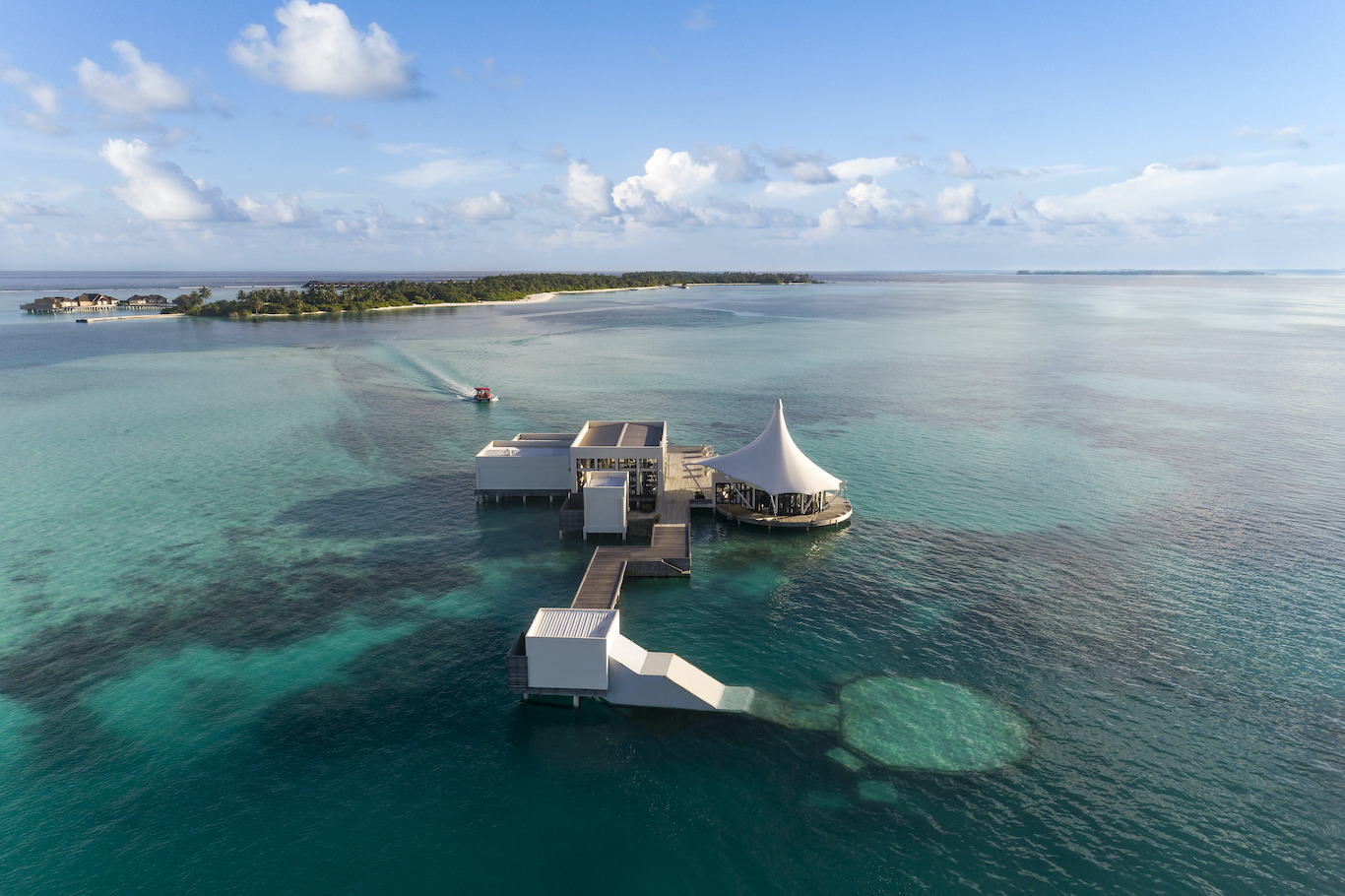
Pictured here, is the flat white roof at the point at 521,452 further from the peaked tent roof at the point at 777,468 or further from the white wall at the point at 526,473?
the peaked tent roof at the point at 777,468

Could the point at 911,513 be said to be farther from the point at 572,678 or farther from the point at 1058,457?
the point at 572,678

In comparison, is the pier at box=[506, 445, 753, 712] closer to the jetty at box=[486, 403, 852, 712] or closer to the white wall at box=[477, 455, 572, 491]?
the jetty at box=[486, 403, 852, 712]

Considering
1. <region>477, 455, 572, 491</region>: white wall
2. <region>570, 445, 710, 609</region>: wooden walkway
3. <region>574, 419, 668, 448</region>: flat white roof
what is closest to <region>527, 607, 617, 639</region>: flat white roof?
<region>570, 445, 710, 609</region>: wooden walkway

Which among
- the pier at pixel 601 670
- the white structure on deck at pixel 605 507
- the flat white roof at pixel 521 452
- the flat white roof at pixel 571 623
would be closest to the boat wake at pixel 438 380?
the flat white roof at pixel 521 452

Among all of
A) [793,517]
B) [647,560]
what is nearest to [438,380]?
[793,517]

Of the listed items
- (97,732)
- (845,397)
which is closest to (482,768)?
(97,732)
